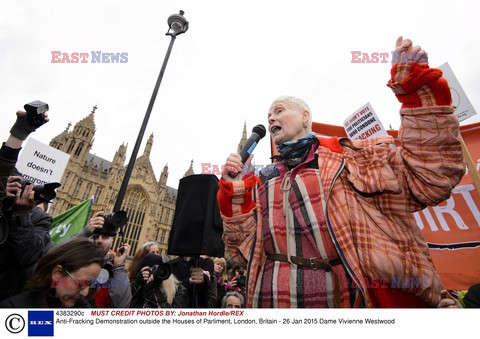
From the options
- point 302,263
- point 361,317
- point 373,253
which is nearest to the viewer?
point 373,253

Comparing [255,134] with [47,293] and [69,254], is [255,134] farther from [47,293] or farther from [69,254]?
[47,293]

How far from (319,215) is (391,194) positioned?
519 mm

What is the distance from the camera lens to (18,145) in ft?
7.68

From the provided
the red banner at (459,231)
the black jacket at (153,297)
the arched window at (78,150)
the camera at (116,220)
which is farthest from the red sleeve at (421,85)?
the arched window at (78,150)

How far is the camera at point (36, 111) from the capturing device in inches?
91.7

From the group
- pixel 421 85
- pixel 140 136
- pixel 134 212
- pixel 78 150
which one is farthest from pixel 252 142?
pixel 78 150

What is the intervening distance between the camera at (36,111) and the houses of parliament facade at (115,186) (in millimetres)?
37673

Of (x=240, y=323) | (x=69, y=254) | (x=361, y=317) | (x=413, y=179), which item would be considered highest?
(x=413, y=179)

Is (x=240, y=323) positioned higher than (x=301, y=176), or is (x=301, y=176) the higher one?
(x=301, y=176)

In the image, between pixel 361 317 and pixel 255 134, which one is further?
pixel 255 134

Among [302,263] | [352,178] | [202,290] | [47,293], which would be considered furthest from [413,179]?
[47,293]

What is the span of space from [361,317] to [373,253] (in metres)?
0.49

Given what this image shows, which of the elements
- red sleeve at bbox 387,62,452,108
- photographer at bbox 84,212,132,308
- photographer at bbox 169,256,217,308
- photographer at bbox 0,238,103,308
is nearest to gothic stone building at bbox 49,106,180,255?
photographer at bbox 169,256,217,308
